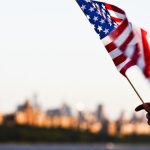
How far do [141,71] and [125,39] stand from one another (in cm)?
93

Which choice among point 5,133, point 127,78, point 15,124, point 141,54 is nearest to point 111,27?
point 127,78

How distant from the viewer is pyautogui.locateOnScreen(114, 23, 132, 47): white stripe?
9336 mm

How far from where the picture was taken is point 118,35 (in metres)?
9.54

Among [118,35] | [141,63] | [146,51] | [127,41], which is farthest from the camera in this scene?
[118,35]

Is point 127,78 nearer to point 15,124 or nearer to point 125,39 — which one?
→ point 125,39

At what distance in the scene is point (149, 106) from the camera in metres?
9.14

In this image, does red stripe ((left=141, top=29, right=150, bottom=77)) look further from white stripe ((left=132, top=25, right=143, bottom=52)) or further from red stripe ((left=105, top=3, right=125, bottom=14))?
red stripe ((left=105, top=3, right=125, bottom=14))

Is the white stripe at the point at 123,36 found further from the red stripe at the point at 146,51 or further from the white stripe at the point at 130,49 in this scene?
the red stripe at the point at 146,51

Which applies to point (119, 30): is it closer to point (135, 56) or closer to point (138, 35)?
point (138, 35)

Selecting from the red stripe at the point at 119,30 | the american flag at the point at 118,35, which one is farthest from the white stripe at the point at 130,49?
the red stripe at the point at 119,30

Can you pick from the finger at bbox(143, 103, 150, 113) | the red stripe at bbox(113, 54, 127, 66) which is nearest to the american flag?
→ the red stripe at bbox(113, 54, 127, 66)

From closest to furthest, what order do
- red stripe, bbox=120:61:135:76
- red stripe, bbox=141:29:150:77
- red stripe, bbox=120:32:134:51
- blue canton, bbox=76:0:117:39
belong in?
1. red stripe, bbox=141:29:150:77
2. red stripe, bbox=120:32:134:51
3. red stripe, bbox=120:61:135:76
4. blue canton, bbox=76:0:117:39

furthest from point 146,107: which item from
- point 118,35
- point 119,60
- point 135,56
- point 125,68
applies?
point 119,60

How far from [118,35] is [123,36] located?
0.29 ft
